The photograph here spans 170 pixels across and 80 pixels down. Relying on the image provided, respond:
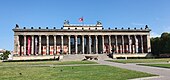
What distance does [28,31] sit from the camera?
99625mm

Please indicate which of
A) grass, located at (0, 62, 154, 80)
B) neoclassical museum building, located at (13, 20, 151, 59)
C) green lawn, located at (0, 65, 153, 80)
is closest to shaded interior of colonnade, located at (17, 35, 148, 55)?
neoclassical museum building, located at (13, 20, 151, 59)

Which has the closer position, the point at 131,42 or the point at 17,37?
the point at 17,37

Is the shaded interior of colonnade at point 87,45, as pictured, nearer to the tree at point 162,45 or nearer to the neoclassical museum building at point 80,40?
the neoclassical museum building at point 80,40

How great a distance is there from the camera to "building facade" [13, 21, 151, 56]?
10019cm

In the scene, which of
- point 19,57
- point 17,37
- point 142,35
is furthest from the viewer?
point 142,35

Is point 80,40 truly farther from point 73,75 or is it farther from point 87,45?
point 73,75

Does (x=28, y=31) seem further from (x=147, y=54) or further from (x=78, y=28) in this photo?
(x=147, y=54)

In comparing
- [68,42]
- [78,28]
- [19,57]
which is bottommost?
[19,57]

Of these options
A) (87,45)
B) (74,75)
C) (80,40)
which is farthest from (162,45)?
(74,75)

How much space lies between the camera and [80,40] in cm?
10788

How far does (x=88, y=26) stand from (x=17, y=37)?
118 ft

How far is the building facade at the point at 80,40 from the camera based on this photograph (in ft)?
329

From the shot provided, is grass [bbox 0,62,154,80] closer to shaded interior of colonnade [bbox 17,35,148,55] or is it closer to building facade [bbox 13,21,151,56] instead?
building facade [bbox 13,21,151,56]

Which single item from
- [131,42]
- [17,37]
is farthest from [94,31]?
[17,37]
